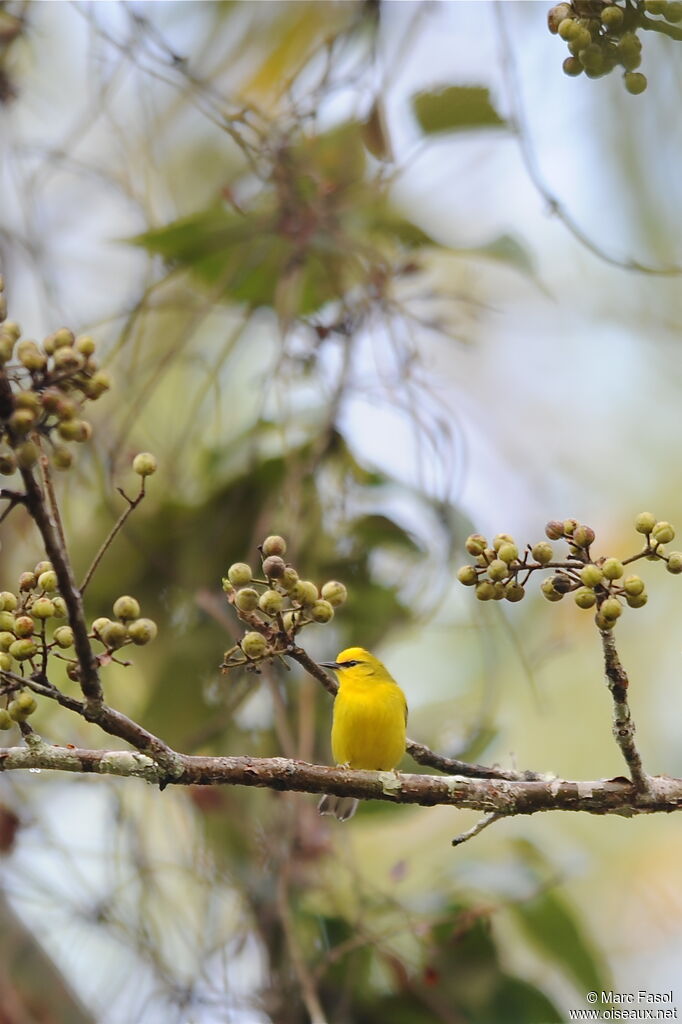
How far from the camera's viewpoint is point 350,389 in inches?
140

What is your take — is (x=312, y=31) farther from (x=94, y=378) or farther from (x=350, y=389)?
(x=94, y=378)

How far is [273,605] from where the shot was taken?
151 cm

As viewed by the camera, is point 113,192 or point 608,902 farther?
point 608,902

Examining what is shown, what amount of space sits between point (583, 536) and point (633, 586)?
10cm

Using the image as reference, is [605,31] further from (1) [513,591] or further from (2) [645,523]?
(1) [513,591]

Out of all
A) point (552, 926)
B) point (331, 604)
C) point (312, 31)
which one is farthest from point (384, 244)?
point (331, 604)

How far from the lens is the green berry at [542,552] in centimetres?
148

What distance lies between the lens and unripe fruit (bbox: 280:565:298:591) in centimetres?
150

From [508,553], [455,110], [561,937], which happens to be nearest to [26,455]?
[508,553]

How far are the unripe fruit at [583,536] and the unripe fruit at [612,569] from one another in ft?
0.12

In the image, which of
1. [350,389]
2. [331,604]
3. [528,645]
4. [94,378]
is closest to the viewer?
[94,378]

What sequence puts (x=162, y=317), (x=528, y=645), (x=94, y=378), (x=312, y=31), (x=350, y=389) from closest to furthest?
(x=94, y=378), (x=350, y=389), (x=312, y=31), (x=162, y=317), (x=528, y=645)

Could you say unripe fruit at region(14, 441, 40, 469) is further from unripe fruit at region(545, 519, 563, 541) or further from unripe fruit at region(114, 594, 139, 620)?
unripe fruit at region(545, 519, 563, 541)

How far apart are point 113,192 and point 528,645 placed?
2449 mm
